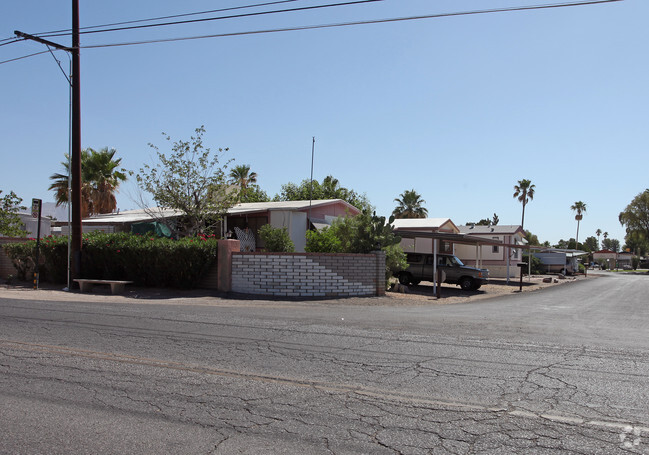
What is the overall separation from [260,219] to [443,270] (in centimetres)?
941

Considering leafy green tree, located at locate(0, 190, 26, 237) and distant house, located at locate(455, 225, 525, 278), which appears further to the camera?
distant house, located at locate(455, 225, 525, 278)

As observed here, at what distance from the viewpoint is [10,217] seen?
87.1ft

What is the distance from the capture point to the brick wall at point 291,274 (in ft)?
58.3

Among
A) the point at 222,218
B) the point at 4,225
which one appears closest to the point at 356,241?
the point at 222,218

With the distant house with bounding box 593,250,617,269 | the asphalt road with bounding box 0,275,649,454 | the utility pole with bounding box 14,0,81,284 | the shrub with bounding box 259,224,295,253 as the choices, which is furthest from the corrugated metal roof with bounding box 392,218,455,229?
the distant house with bounding box 593,250,617,269

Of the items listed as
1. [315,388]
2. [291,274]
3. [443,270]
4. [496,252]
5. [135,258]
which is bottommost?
[315,388]

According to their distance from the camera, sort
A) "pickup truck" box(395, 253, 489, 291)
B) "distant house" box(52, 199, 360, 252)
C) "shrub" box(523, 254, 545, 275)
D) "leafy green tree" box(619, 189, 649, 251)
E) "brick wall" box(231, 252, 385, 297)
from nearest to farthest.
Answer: "brick wall" box(231, 252, 385, 297) → "distant house" box(52, 199, 360, 252) → "pickup truck" box(395, 253, 489, 291) → "shrub" box(523, 254, 545, 275) → "leafy green tree" box(619, 189, 649, 251)

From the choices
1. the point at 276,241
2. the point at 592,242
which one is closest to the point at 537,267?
the point at 276,241

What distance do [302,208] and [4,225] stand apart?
14491 millimetres

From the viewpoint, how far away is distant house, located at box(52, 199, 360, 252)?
2480 centimetres

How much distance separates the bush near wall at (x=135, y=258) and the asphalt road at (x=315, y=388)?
705 cm

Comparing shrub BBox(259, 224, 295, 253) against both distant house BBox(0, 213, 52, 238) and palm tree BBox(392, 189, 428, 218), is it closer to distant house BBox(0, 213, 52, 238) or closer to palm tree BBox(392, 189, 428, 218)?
distant house BBox(0, 213, 52, 238)

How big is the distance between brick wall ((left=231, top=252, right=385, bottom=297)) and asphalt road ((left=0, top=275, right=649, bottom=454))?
22.6ft

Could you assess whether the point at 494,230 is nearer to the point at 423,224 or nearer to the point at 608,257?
the point at 423,224
